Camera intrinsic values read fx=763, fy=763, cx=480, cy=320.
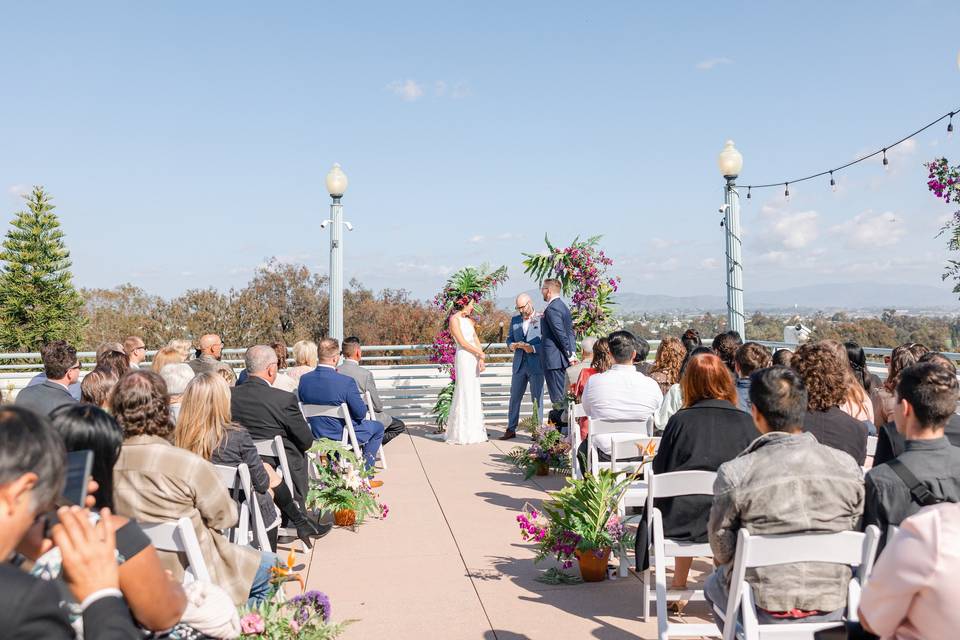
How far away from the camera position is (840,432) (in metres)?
4.07

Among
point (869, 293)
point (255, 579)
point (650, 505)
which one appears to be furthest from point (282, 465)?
point (869, 293)

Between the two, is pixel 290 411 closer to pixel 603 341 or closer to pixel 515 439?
pixel 603 341

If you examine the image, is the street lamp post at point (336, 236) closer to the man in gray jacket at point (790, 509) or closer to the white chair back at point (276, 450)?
the white chair back at point (276, 450)

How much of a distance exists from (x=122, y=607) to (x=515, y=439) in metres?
8.84

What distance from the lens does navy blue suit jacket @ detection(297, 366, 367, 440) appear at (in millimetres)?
6805

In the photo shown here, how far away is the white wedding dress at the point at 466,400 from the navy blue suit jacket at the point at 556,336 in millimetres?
957

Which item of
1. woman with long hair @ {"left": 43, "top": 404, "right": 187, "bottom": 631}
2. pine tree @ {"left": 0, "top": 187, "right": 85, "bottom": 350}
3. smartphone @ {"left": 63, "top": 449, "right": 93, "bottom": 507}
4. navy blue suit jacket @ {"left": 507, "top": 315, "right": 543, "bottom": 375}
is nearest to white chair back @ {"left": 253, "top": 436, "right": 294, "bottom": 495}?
woman with long hair @ {"left": 43, "top": 404, "right": 187, "bottom": 631}

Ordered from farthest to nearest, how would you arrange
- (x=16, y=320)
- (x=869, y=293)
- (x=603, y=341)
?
(x=869, y=293)
(x=16, y=320)
(x=603, y=341)

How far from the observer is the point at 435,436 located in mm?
10820

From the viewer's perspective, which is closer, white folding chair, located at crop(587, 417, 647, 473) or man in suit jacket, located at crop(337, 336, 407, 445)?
white folding chair, located at crop(587, 417, 647, 473)

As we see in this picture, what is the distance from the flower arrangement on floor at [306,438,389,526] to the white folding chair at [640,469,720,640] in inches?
106

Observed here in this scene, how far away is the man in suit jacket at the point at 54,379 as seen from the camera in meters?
5.36

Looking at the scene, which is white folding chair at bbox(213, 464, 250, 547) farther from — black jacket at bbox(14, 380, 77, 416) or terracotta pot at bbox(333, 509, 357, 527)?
black jacket at bbox(14, 380, 77, 416)

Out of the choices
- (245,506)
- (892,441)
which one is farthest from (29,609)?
(892,441)
